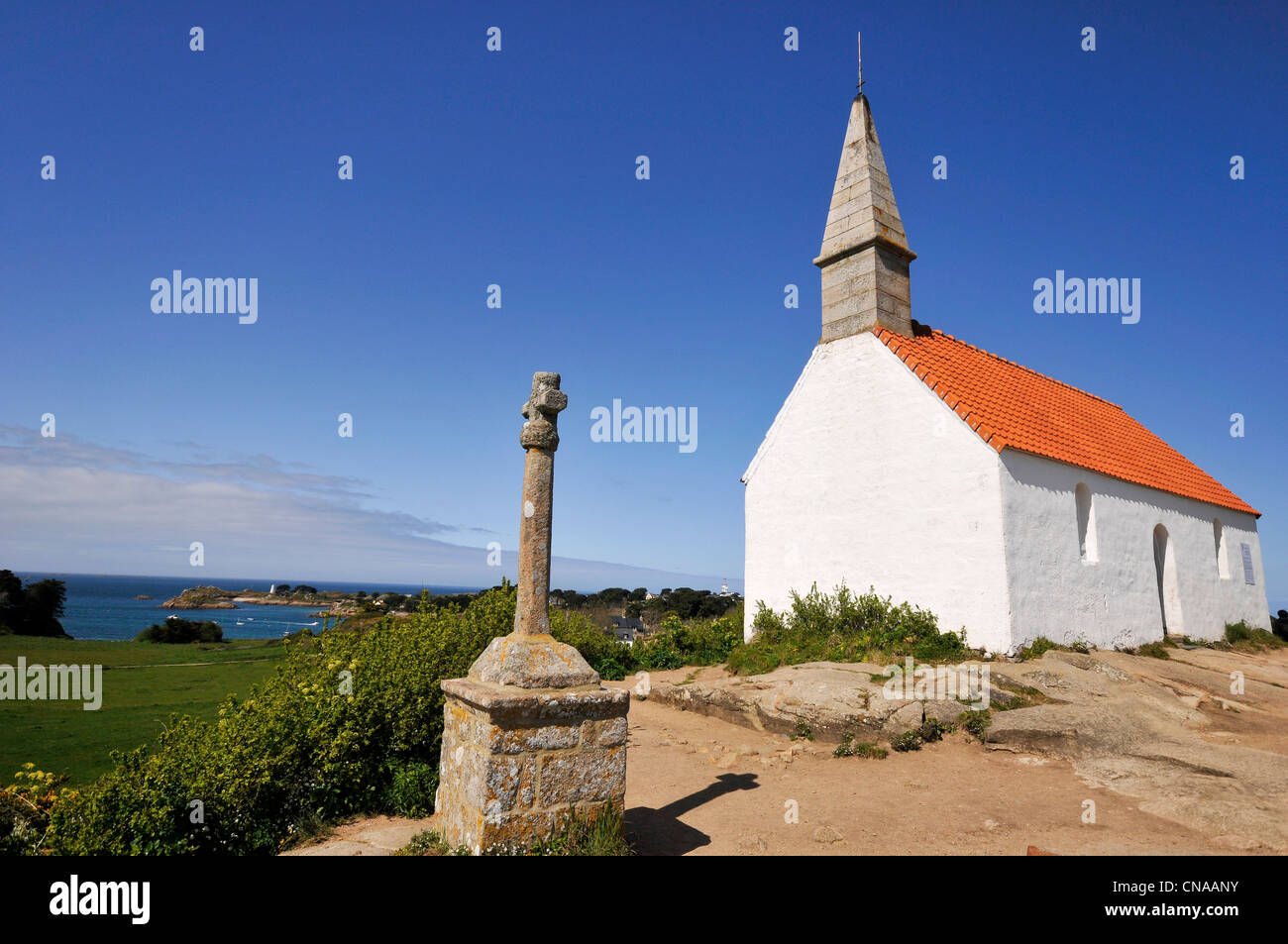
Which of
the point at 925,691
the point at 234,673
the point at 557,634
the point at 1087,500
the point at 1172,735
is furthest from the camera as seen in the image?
the point at 234,673

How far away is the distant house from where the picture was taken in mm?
18530

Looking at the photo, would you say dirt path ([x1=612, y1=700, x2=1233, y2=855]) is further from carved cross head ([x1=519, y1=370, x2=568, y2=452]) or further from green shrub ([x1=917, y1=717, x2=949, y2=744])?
carved cross head ([x1=519, y1=370, x2=568, y2=452])

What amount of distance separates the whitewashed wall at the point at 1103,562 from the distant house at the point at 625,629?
10588mm

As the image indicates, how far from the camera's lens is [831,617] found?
13094 mm

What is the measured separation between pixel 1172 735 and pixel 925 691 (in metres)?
2.86

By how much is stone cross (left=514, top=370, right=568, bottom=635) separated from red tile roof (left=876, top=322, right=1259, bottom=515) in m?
8.79

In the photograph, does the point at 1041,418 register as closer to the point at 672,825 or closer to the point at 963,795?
the point at 963,795

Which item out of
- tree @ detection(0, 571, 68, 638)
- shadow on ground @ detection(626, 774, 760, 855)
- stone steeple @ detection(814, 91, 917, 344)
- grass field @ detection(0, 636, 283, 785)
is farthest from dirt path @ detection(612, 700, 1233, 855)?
tree @ detection(0, 571, 68, 638)
